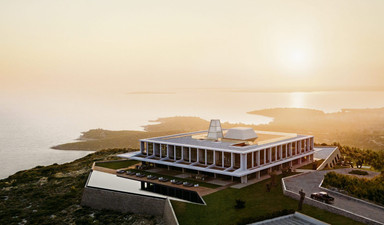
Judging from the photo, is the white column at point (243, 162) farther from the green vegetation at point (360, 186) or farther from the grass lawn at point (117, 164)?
the grass lawn at point (117, 164)

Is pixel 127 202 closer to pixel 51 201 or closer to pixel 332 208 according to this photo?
pixel 51 201

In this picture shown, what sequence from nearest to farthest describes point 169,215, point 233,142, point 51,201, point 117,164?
point 169,215 → point 51,201 → point 233,142 → point 117,164

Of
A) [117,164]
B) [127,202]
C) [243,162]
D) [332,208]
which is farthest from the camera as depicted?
[117,164]

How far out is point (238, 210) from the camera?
3369cm

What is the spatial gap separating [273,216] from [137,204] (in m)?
16.3

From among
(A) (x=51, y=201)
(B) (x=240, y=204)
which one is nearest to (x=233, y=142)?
(B) (x=240, y=204)

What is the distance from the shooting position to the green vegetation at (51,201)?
38.2 m

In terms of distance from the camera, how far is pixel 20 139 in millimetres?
181000

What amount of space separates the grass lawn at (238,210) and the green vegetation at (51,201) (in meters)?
4.78

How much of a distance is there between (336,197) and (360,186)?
3126 millimetres

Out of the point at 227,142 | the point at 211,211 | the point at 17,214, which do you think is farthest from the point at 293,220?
the point at 17,214

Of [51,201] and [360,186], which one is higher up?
[360,186]

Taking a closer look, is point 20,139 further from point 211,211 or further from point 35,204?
point 211,211

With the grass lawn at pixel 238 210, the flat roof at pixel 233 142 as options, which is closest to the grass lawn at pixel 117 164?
the flat roof at pixel 233 142
